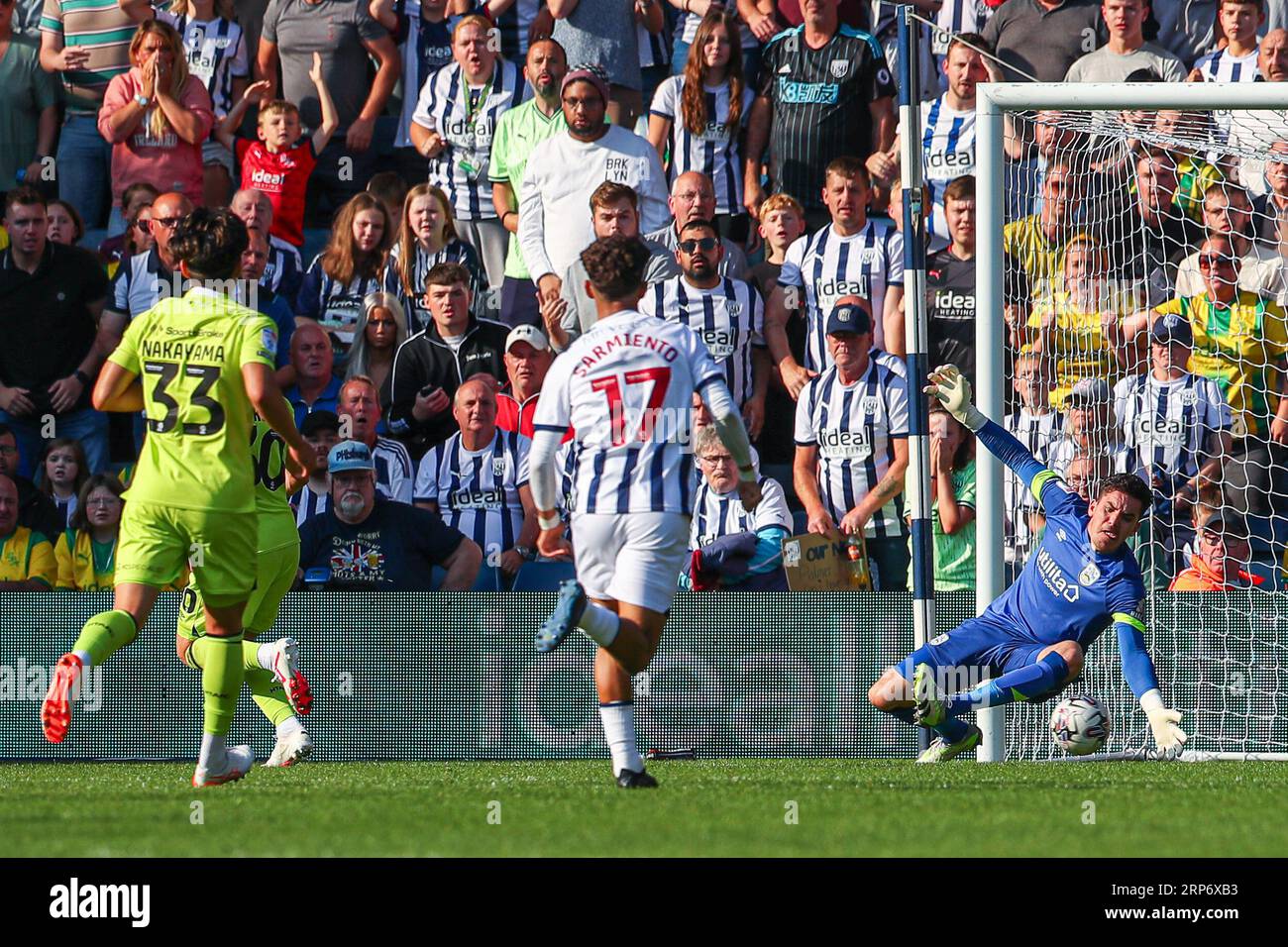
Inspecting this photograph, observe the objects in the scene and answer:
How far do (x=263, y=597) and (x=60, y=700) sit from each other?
2374 mm

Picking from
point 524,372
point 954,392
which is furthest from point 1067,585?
point 524,372

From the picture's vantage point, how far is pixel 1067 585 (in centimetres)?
908

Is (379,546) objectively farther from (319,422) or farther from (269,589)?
(269,589)

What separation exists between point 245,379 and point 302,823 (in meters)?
2.02

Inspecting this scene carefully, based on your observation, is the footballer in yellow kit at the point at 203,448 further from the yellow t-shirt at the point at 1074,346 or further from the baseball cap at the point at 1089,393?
the yellow t-shirt at the point at 1074,346

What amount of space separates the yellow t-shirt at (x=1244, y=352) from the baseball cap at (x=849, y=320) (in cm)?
182

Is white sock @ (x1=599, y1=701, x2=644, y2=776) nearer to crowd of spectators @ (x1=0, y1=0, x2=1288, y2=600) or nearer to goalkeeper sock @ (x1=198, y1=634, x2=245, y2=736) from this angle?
goalkeeper sock @ (x1=198, y1=634, x2=245, y2=736)

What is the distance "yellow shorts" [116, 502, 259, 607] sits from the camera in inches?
282

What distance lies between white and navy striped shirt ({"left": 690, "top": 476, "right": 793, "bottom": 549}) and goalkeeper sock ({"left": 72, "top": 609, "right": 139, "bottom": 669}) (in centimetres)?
446

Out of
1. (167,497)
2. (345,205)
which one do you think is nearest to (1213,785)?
(167,497)

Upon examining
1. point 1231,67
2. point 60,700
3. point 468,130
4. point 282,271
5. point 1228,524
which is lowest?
point 60,700

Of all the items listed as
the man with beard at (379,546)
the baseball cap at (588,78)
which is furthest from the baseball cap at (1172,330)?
the man with beard at (379,546)

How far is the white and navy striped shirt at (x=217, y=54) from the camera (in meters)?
13.5
